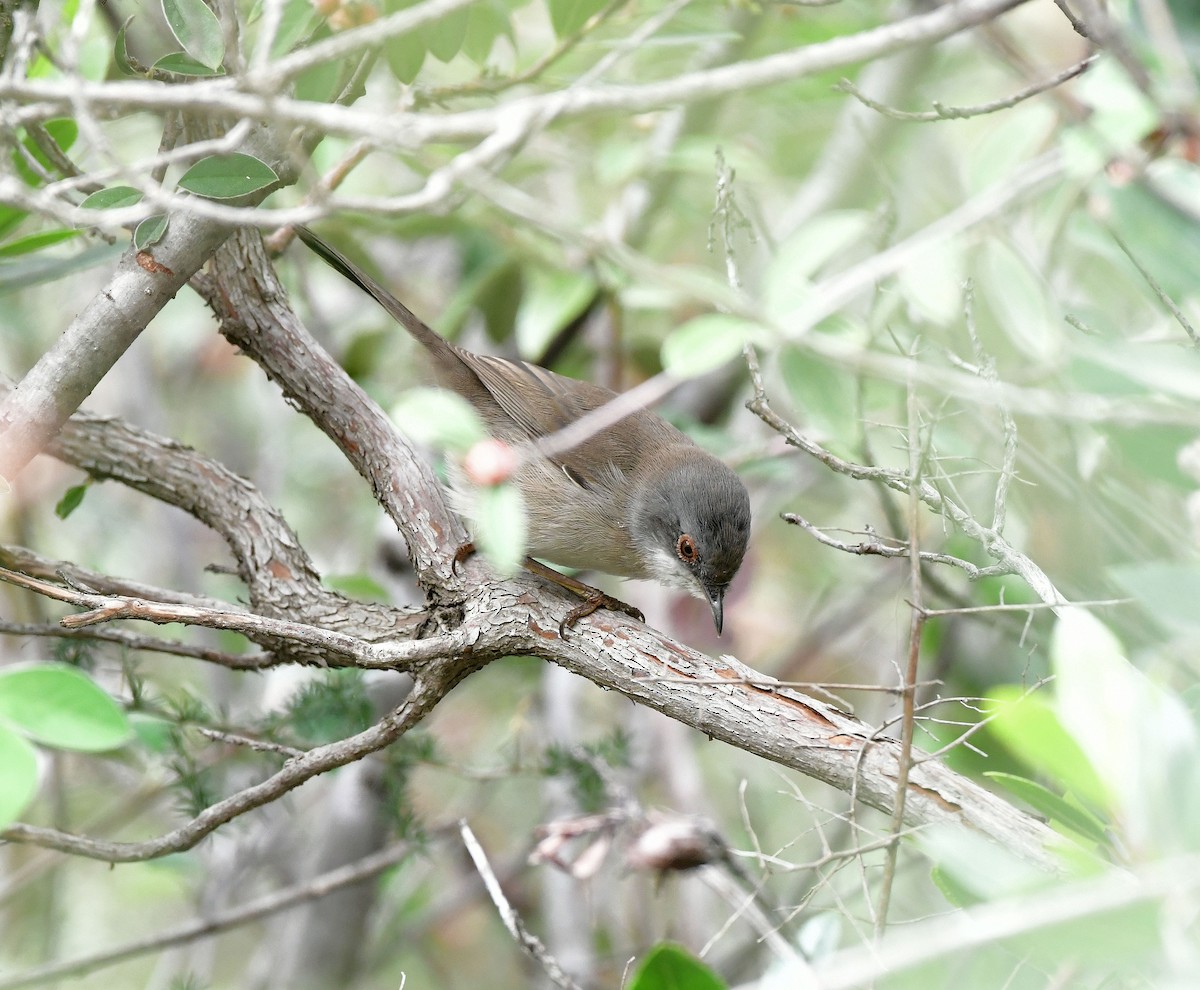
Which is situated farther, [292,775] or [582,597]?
[582,597]

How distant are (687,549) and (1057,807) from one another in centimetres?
230

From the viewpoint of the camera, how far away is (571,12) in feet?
10.1

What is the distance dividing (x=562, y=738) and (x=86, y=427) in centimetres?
261

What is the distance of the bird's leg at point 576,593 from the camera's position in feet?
9.11

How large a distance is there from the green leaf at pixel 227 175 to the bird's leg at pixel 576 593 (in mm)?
1091

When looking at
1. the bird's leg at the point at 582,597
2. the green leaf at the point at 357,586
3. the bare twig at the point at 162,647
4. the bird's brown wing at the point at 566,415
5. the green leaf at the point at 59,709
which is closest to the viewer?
the green leaf at the point at 59,709

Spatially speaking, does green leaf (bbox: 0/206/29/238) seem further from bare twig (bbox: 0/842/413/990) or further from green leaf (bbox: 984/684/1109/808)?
green leaf (bbox: 984/684/1109/808)

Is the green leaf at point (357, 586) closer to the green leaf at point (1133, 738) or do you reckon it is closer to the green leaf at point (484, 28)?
the green leaf at point (484, 28)

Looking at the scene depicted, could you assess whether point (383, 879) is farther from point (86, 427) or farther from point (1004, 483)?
point (1004, 483)

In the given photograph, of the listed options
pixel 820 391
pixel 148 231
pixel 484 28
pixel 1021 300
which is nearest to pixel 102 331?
pixel 148 231

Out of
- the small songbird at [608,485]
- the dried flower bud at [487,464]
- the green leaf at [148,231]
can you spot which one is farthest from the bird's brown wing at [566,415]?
the dried flower bud at [487,464]

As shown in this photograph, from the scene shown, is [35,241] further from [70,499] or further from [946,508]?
[946,508]

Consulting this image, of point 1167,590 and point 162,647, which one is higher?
point 162,647

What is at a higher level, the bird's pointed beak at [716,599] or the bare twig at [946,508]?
the bare twig at [946,508]
